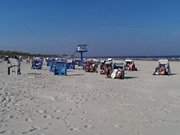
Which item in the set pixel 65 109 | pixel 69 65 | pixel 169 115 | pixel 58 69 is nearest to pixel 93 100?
pixel 65 109

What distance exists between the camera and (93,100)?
29.9 feet

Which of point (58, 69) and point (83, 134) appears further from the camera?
point (58, 69)

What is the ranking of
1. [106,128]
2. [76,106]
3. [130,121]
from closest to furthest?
[106,128]
[130,121]
[76,106]

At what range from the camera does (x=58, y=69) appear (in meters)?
20.9

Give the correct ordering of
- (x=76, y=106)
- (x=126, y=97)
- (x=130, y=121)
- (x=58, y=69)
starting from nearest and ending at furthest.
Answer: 1. (x=130, y=121)
2. (x=76, y=106)
3. (x=126, y=97)
4. (x=58, y=69)

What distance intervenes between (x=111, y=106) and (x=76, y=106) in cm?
81

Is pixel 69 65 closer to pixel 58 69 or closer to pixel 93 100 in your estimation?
pixel 58 69

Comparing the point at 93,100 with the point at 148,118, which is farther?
the point at 93,100

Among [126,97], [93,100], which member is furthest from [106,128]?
[126,97]

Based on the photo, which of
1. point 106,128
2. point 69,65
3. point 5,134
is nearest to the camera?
point 5,134

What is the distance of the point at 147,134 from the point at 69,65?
892 inches

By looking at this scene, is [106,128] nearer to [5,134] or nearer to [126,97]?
[5,134]

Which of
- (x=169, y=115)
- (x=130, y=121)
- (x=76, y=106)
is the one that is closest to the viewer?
(x=130, y=121)

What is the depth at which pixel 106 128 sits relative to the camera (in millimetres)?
5820
